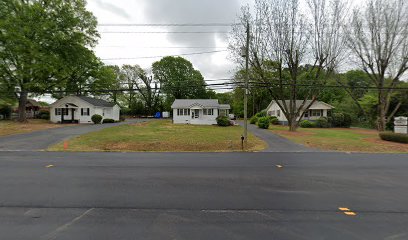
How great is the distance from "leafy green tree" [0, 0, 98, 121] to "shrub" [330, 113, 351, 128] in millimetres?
40040

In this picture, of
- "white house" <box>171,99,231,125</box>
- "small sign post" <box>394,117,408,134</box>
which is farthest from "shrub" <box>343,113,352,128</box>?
"white house" <box>171,99,231,125</box>

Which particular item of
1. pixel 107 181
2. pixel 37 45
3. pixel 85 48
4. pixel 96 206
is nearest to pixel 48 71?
pixel 37 45

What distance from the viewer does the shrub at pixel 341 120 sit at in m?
38.0

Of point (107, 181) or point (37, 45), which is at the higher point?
point (37, 45)

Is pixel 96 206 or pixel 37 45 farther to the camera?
pixel 37 45

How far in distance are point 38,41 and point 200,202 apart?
116 ft

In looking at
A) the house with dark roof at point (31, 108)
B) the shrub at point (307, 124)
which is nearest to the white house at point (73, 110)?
the house with dark roof at point (31, 108)

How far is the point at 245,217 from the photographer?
16.4 ft

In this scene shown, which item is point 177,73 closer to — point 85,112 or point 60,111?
point 85,112

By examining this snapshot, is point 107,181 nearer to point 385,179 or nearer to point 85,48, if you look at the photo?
point 385,179

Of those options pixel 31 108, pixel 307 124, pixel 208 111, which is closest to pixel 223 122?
pixel 208 111

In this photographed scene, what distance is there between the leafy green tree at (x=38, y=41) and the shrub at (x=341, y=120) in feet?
131

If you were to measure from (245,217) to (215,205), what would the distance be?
92 centimetres

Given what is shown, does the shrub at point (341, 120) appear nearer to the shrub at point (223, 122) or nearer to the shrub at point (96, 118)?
the shrub at point (223, 122)
